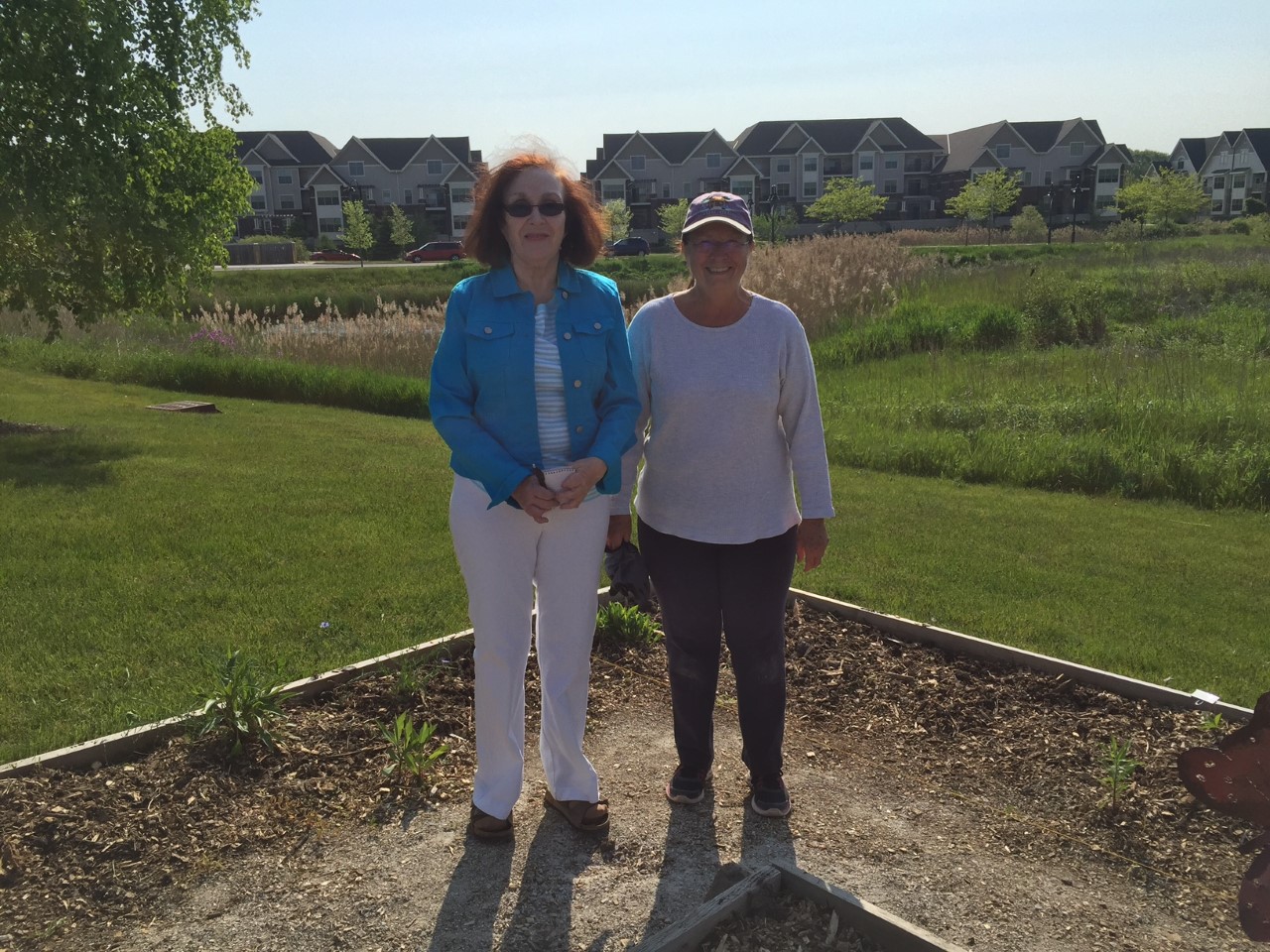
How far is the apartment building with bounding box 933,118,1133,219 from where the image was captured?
80.2 meters

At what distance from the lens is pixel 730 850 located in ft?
11.0

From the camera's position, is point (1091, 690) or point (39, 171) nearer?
Result: point (1091, 690)

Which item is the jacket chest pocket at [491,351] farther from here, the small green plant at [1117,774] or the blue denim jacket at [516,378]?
the small green plant at [1117,774]

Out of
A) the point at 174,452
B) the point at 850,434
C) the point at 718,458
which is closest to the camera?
the point at 718,458

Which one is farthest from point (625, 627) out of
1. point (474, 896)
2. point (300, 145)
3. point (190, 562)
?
point (300, 145)

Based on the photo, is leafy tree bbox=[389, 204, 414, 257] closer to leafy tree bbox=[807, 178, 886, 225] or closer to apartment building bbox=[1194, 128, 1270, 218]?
leafy tree bbox=[807, 178, 886, 225]

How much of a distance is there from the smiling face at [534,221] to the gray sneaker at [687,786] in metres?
1.82

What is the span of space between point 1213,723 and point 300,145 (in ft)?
273

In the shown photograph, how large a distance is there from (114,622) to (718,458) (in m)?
3.56

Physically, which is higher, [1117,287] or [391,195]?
[391,195]

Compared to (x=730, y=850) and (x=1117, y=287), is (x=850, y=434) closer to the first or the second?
(x=730, y=850)

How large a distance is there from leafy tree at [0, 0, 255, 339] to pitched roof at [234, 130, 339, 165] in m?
70.9

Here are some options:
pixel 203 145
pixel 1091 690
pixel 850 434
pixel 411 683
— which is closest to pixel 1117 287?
pixel 850 434

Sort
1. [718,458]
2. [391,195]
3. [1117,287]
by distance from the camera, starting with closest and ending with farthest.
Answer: [718,458] < [1117,287] < [391,195]
